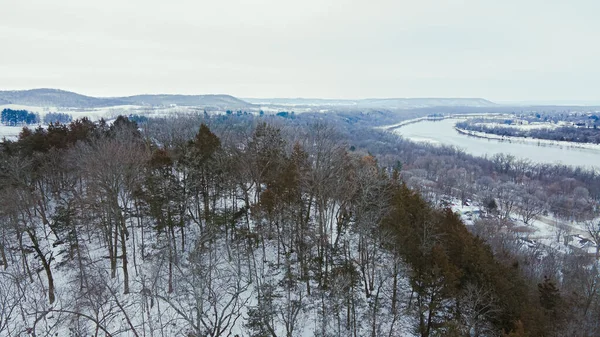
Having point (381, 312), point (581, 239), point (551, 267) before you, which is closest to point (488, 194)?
point (581, 239)

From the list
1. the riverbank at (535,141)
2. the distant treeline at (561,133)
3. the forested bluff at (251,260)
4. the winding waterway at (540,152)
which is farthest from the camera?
the distant treeline at (561,133)

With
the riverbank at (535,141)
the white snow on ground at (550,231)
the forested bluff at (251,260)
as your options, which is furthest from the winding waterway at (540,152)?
the forested bluff at (251,260)

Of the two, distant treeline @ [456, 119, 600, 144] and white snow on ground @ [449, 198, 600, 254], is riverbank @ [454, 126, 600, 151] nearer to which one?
distant treeline @ [456, 119, 600, 144]

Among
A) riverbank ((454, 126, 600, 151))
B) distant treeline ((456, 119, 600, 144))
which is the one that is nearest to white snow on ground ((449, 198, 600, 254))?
riverbank ((454, 126, 600, 151))

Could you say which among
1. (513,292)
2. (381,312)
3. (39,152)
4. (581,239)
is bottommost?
(581,239)

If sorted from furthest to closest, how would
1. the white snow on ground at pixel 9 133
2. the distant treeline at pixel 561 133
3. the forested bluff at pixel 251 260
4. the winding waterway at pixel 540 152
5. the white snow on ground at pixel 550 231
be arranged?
Answer: the distant treeline at pixel 561 133 < the winding waterway at pixel 540 152 < the white snow on ground at pixel 9 133 < the white snow on ground at pixel 550 231 < the forested bluff at pixel 251 260

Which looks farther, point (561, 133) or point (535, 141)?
point (561, 133)

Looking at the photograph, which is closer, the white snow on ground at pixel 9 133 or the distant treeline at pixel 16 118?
the white snow on ground at pixel 9 133

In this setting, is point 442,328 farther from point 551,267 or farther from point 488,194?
point 488,194

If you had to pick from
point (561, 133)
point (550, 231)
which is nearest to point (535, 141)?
point (561, 133)

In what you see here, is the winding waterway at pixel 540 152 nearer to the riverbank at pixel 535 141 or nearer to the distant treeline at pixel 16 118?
the riverbank at pixel 535 141

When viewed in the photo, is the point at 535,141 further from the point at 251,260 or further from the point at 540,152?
the point at 251,260
